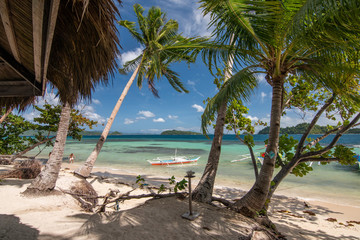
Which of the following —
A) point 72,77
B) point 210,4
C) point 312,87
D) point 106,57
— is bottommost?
point 72,77

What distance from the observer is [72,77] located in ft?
8.47

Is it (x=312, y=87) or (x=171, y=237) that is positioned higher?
(x=312, y=87)

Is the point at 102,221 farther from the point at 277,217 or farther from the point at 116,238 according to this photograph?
the point at 277,217

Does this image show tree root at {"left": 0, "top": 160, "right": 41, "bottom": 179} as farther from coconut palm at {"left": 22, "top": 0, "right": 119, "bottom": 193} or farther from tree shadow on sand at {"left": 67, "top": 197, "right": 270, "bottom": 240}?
tree shadow on sand at {"left": 67, "top": 197, "right": 270, "bottom": 240}

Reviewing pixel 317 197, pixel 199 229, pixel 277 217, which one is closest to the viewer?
pixel 199 229

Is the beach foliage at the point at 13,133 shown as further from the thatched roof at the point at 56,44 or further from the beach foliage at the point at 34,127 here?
the thatched roof at the point at 56,44

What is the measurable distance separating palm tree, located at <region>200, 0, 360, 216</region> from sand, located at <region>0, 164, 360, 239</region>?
2.82 feet

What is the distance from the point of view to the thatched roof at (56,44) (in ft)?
3.96

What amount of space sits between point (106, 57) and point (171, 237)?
2713 millimetres

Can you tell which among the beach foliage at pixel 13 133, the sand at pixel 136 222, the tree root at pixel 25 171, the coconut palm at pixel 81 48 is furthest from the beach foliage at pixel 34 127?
the coconut palm at pixel 81 48

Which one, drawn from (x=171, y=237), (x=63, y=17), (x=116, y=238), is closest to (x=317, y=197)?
(x=171, y=237)

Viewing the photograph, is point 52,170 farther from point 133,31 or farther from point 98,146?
point 133,31

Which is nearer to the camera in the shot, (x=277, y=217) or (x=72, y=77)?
(x=72, y=77)

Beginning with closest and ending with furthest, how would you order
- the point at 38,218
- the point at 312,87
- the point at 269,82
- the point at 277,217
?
the point at 38,218 → the point at 269,82 → the point at 312,87 → the point at 277,217
